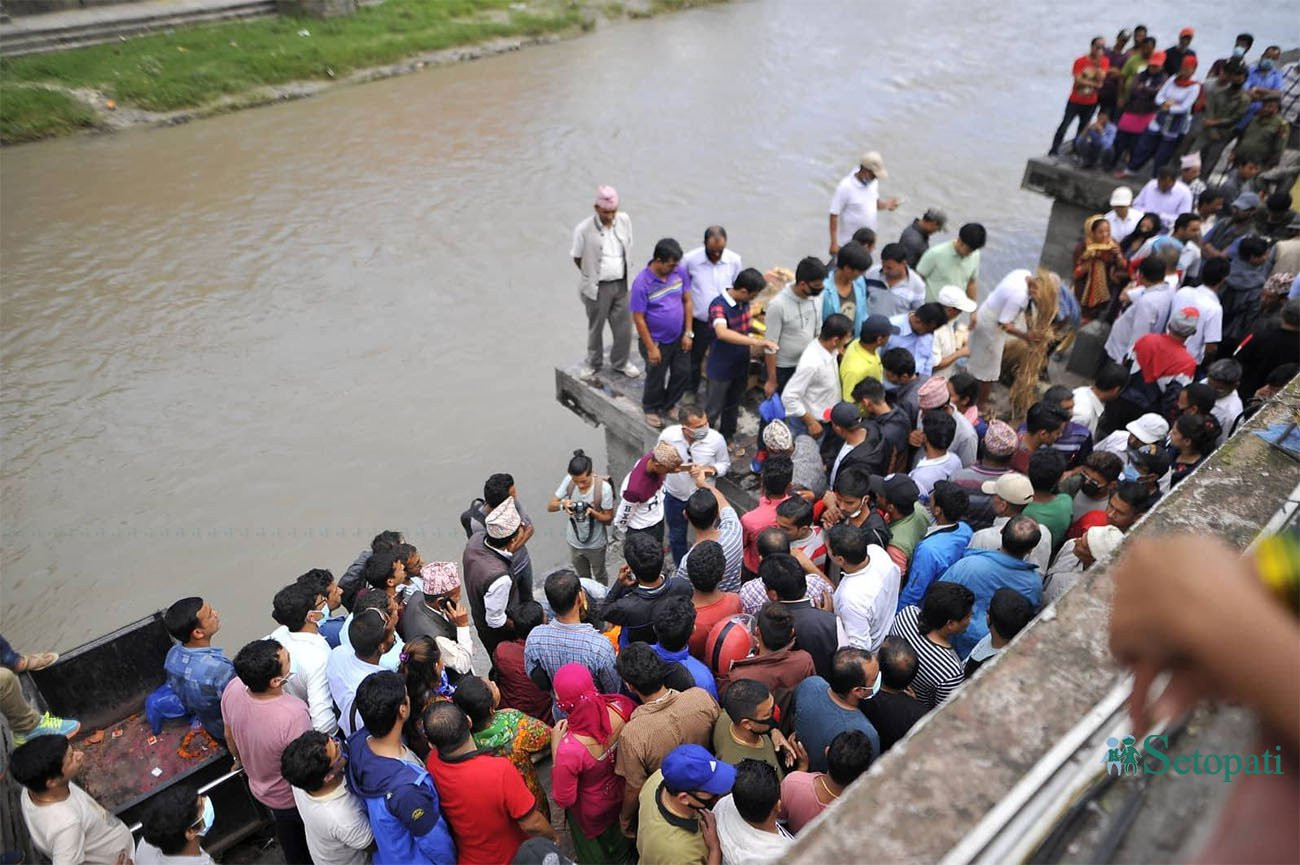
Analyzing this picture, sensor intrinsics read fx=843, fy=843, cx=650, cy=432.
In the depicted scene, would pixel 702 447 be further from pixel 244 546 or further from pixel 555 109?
pixel 555 109

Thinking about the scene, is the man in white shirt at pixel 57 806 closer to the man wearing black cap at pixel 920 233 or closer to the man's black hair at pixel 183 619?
the man's black hair at pixel 183 619

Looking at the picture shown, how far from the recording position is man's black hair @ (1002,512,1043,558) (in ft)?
12.3

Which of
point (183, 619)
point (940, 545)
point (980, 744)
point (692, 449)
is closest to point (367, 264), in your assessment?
point (692, 449)

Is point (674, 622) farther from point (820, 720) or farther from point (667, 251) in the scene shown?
point (667, 251)

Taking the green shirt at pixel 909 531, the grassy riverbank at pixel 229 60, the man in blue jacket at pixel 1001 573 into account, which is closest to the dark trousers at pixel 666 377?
the green shirt at pixel 909 531

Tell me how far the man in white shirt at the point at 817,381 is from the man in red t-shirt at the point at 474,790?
9.80 feet

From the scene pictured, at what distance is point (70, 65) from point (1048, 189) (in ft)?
53.9

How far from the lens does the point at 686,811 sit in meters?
2.90

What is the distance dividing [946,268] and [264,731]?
558 cm

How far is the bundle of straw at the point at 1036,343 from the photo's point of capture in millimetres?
6055

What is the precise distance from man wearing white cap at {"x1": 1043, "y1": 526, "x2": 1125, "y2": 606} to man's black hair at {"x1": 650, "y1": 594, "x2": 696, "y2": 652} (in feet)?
5.42

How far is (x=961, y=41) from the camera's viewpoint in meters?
21.4

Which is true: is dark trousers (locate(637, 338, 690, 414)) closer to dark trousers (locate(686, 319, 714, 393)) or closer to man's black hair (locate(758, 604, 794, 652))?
dark trousers (locate(686, 319, 714, 393))

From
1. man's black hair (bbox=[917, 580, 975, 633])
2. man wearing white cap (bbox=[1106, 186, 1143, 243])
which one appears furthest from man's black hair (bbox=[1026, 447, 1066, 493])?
man wearing white cap (bbox=[1106, 186, 1143, 243])
